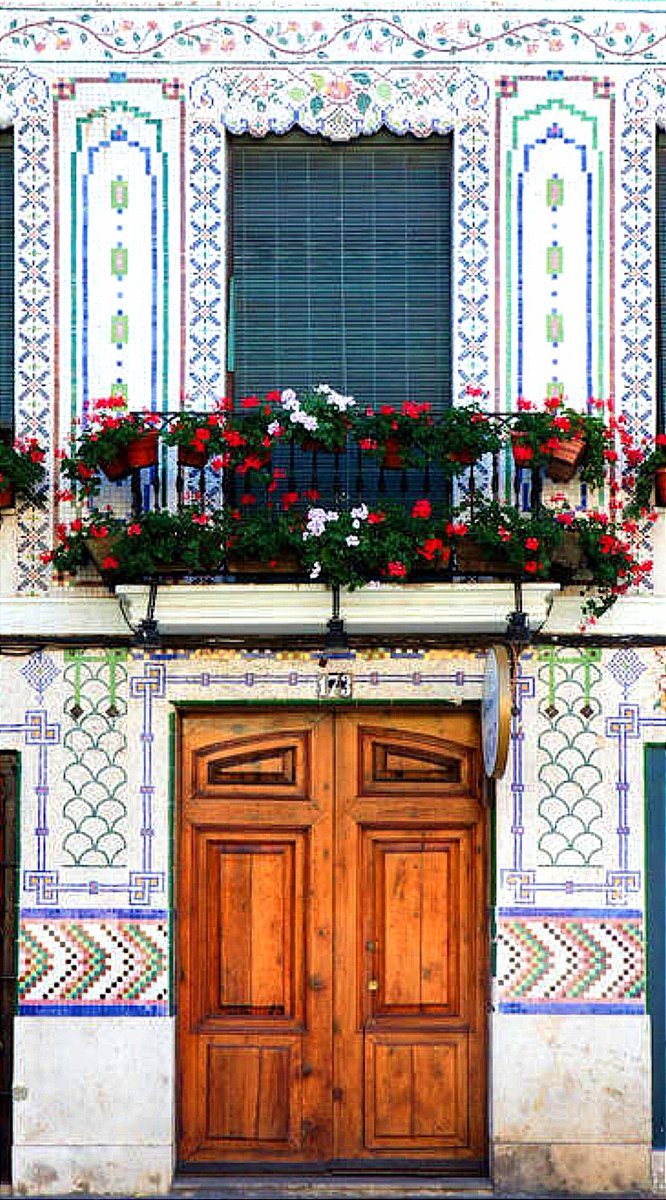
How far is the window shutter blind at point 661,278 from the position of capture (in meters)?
9.84

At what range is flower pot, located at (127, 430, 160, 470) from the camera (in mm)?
9398

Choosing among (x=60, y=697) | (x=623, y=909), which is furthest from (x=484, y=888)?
(x=60, y=697)

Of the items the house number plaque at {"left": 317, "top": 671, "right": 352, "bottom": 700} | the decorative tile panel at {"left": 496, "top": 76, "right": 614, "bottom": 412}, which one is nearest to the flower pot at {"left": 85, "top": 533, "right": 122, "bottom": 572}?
the house number plaque at {"left": 317, "top": 671, "right": 352, "bottom": 700}

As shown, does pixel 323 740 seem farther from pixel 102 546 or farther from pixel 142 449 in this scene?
pixel 142 449

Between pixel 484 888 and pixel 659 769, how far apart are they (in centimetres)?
118

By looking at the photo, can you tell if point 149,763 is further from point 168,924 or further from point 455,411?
point 455,411

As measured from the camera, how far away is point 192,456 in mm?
9391

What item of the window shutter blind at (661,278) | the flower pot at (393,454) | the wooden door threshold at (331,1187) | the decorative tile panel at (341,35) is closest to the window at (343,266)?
the decorative tile panel at (341,35)

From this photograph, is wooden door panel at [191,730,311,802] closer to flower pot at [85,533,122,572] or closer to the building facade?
the building facade

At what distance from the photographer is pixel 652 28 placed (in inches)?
390

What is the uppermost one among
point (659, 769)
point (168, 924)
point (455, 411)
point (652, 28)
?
point (652, 28)

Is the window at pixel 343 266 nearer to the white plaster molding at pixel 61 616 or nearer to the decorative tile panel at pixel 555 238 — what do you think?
the decorative tile panel at pixel 555 238

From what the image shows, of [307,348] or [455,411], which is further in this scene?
[307,348]

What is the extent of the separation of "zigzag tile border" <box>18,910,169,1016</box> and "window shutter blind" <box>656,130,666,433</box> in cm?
400
